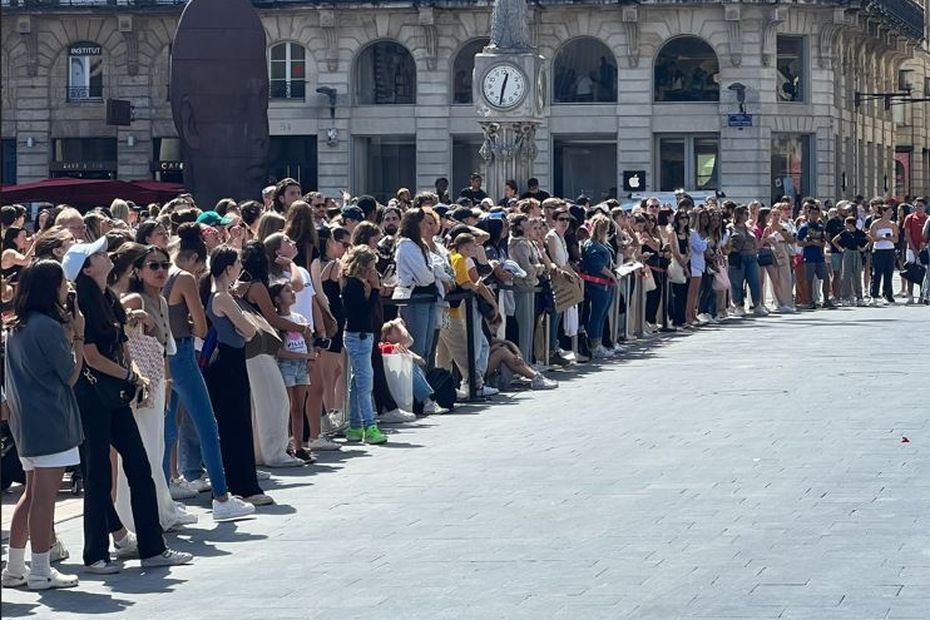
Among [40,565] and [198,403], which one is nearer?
[40,565]

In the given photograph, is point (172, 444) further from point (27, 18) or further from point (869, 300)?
point (27, 18)

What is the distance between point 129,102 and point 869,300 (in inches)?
1103

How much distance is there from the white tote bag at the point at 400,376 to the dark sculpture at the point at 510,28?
50.4 ft

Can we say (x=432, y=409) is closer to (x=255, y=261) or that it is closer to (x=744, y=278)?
(x=255, y=261)

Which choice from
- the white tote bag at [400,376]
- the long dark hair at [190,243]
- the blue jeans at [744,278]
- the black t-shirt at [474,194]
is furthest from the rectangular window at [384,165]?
the long dark hair at [190,243]

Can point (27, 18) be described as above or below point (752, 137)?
above

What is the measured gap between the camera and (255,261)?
45.2ft

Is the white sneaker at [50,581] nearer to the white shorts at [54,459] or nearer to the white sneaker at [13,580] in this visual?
the white sneaker at [13,580]

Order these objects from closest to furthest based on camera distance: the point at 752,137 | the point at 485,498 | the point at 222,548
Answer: the point at 222,548
the point at 485,498
the point at 752,137

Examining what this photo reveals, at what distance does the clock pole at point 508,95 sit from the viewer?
32.7 metres

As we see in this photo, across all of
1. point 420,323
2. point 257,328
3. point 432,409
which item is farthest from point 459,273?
point 257,328

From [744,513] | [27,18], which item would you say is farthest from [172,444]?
[27,18]

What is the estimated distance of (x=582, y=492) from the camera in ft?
42.7

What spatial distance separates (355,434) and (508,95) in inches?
684
